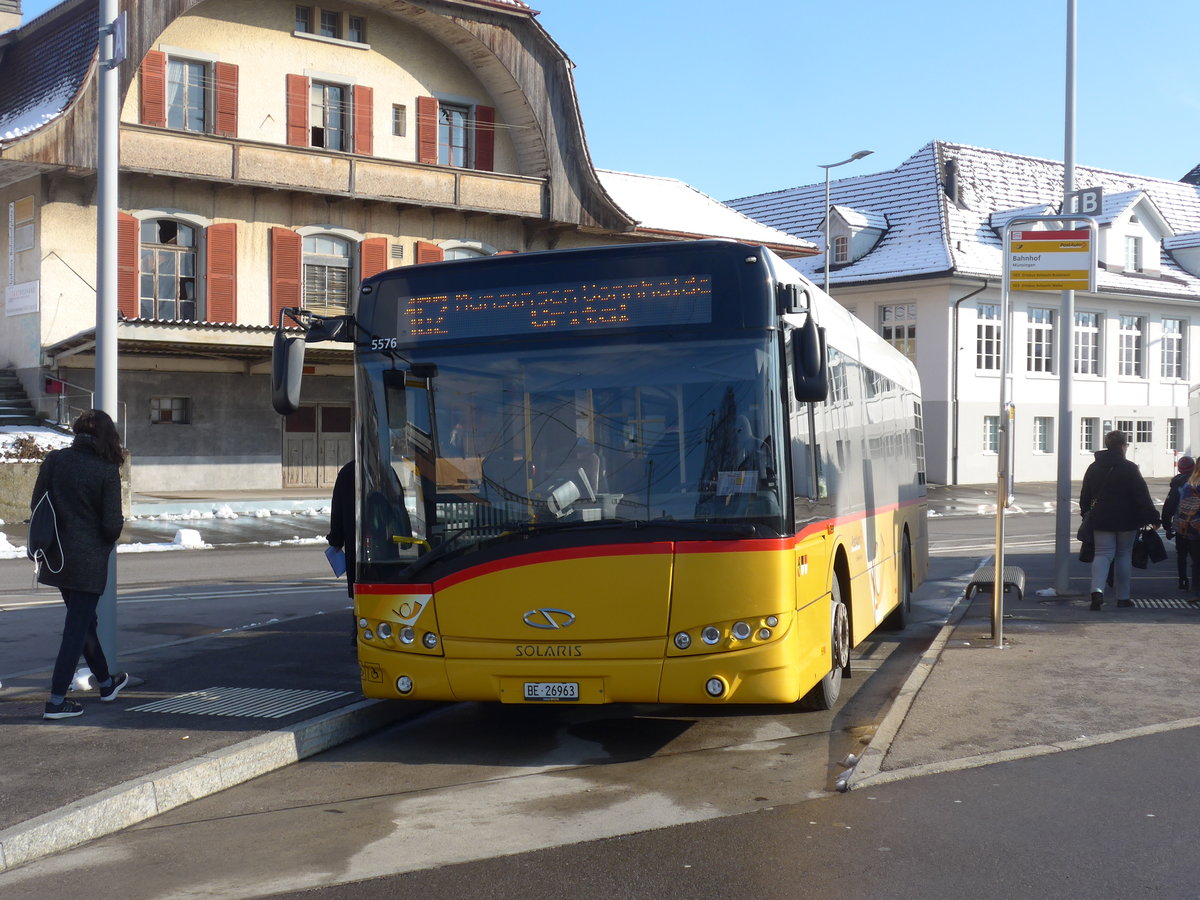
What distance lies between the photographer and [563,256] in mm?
7785

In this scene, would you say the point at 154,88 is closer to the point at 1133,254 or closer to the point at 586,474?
the point at 586,474

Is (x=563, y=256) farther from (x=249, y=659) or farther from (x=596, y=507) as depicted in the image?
(x=249, y=659)

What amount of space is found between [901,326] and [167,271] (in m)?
25.6

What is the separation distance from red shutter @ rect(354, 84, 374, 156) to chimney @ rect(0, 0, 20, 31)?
29.1 ft

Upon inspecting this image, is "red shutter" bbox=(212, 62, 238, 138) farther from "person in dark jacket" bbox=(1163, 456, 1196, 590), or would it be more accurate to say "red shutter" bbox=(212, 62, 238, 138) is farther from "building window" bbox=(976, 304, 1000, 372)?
"building window" bbox=(976, 304, 1000, 372)

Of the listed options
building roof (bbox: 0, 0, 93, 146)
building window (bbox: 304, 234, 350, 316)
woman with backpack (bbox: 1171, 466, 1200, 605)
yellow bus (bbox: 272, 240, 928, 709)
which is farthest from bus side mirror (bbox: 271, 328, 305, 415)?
building window (bbox: 304, 234, 350, 316)

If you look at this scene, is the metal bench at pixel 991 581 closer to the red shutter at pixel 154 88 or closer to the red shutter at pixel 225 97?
the red shutter at pixel 154 88

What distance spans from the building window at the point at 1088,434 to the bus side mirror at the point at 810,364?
4421 cm

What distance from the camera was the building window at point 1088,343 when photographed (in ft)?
160

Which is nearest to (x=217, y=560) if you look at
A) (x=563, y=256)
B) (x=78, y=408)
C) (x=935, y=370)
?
(x=78, y=408)

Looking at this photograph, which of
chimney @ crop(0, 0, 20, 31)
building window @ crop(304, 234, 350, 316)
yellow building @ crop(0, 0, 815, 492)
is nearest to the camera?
yellow building @ crop(0, 0, 815, 492)

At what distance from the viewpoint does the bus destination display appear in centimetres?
757

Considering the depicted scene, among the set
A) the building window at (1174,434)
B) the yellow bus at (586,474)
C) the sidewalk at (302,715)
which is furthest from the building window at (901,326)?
the yellow bus at (586,474)

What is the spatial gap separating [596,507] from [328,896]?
9.11ft
